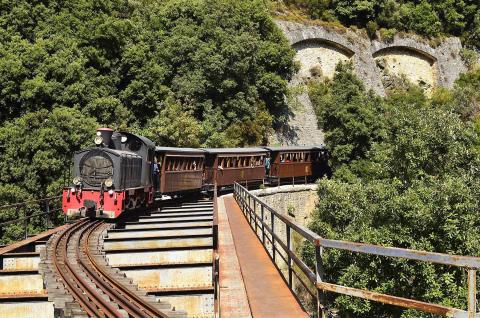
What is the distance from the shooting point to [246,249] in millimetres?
10641

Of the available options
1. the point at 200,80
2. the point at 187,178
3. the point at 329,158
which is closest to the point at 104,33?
the point at 200,80

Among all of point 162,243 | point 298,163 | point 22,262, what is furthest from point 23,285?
point 298,163

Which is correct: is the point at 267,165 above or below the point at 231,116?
below

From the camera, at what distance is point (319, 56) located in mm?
54156

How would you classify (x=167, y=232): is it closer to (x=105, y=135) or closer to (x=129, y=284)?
(x=129, y=284)

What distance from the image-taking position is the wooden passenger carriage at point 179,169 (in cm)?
2059

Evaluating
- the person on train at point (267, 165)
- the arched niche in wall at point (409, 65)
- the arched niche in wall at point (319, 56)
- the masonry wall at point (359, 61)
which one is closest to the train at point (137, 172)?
the person on train at point (267, 165)

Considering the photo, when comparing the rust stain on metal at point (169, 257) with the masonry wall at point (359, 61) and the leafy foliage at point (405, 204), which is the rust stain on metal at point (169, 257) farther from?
the masonry wall at point (359, 61)

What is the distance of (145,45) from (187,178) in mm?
15427

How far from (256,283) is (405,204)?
415 inches

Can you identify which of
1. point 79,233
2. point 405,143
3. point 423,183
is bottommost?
point 79,233

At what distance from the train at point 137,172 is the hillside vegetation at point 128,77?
4379 millimetres

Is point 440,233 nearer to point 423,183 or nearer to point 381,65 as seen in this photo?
point 423,183

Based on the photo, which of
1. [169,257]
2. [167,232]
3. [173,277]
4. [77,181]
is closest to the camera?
[173,277]
